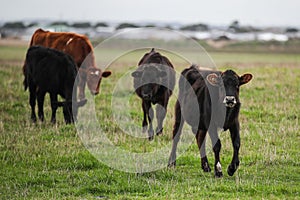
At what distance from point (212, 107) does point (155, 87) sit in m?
3.53

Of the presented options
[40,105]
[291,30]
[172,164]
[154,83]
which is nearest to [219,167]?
[172,164]

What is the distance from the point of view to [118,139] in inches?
498

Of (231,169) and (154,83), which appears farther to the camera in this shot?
(154,83)

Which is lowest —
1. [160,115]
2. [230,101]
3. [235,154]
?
[160,115]

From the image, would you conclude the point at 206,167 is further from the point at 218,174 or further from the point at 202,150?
the point at 218,174

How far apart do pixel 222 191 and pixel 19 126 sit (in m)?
6.68

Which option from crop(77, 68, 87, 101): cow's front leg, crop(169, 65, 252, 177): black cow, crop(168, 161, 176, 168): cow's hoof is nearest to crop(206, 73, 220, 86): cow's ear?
crop(169, 65, 252, 177): black cow

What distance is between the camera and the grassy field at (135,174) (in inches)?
352

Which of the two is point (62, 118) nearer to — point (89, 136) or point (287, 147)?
point (89, 136)

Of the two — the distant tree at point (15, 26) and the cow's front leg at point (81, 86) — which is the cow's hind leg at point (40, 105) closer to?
the cow's front leg at point (81, 86)

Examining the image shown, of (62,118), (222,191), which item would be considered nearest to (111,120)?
(62,118)

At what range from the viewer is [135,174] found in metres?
9.98

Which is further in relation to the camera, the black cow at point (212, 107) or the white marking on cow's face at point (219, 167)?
the white marking on cow's face at point (219, 167)

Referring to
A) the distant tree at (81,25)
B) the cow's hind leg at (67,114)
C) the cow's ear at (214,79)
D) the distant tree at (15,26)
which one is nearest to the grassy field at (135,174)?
the cow's hind leg at (67,114)
